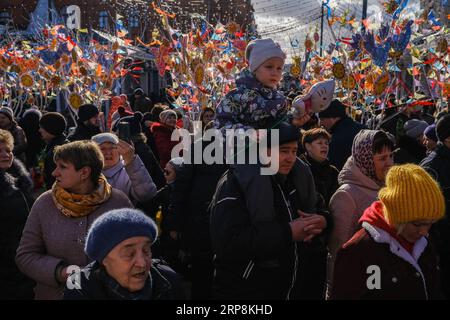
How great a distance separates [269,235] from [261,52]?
49.7 inches

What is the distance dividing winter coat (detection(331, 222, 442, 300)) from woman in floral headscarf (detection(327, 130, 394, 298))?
64 centimetres

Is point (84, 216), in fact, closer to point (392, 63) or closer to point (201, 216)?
point (201, 216)

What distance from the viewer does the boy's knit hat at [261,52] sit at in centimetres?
330

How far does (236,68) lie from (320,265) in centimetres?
887

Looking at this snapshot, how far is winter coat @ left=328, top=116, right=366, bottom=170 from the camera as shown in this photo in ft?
16.1

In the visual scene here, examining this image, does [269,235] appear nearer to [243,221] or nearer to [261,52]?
[243,221]

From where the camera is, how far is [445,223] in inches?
135

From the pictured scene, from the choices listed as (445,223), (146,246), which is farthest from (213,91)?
(146,246)

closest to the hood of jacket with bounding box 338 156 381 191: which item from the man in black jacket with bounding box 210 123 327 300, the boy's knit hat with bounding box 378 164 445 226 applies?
the man in black jacket with bounding box 210 123 327 300

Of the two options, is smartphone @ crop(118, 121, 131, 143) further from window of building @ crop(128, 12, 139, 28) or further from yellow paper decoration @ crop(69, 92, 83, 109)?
window of building @ crop(128, 12, 139, 28)

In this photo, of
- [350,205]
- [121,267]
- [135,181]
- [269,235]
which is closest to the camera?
[121,267]

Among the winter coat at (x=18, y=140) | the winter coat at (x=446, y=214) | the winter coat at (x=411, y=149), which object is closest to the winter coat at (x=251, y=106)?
the winter coat at (x=446, y=214)

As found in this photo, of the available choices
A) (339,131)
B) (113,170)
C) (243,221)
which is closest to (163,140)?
(339,131)

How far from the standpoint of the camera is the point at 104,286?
7.40 ft
